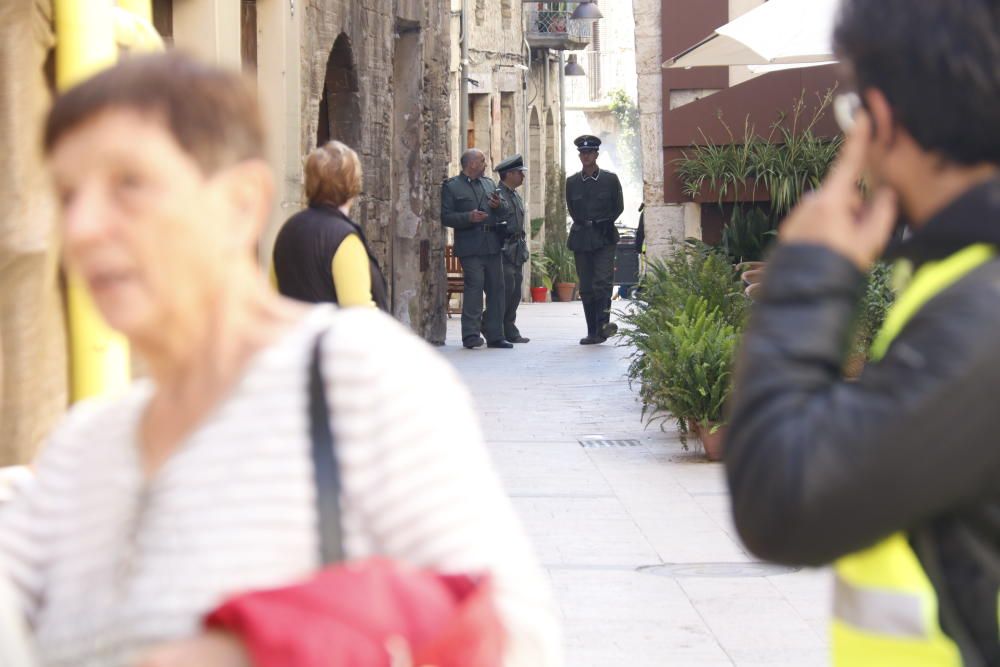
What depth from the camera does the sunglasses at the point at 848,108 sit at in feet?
5.74

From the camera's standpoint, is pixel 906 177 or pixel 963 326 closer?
pixel 963 326

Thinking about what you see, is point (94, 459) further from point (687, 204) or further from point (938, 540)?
point (687, 204)

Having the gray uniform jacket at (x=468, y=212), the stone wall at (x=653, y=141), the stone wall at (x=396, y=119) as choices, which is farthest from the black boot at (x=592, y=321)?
the stone wall at (x=653, y=141)

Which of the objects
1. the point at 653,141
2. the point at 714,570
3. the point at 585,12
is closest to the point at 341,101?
the point at 653,141

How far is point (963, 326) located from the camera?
5.17ft

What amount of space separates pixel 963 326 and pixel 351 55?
12.4 m

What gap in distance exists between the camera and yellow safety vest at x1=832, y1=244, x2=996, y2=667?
5.43 ft

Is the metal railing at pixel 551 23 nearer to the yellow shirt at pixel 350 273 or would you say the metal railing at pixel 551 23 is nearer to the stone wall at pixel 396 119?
the stone wall at pixel 396 119

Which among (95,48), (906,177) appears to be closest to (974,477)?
(906,177)

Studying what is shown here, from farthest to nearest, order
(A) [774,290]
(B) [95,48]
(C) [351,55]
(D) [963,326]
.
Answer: (C) [351,55] → (B) [95,48] → (A) [774,290] → (D) [963,326]

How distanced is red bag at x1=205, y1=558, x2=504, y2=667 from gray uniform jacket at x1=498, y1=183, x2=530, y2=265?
15.7 metres

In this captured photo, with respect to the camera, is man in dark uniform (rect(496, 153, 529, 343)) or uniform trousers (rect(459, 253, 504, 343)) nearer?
uniform trousers (rect(459, 253, 504, 343))

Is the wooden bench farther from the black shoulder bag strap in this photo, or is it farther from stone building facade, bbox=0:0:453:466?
the black shoulder bag strap

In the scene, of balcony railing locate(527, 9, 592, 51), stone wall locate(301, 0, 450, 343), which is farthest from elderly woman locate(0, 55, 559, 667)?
balcony railing locate(527, 9, 592, 51)
